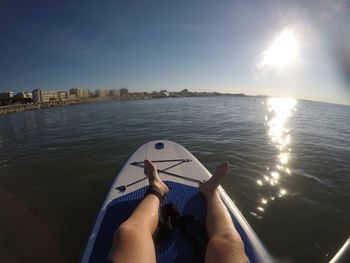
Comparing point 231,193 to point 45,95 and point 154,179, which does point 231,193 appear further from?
point 45,95

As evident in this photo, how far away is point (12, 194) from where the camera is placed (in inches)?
242

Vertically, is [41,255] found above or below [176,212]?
below

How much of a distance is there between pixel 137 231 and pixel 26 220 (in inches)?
166

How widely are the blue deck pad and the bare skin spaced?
0.30 metres

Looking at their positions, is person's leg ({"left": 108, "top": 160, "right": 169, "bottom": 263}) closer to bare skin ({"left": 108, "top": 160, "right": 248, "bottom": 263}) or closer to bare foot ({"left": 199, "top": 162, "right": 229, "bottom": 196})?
bare skin ({"left": 108, "top": 160, "right": 248, "bottom": 263})

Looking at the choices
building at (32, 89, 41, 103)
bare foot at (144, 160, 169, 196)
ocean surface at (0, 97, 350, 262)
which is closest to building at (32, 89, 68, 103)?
building at (32, 89, 41, 103)

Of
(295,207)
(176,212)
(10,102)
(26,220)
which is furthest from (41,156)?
(10,102)

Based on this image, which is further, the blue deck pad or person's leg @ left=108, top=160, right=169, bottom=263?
the blue deck pad

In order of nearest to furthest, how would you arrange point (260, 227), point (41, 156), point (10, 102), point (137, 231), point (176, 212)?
point (137, 231) < point (176, 212) < point (260, 227) < point (41, 156) < point (10, 102)

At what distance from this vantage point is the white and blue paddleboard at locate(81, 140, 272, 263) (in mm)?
2648

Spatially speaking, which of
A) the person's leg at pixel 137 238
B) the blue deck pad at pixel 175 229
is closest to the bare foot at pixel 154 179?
the blue deck pad at pixel 175 229

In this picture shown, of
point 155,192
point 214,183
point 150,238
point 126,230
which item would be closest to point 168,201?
point 155,192

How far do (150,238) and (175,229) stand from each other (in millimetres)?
707

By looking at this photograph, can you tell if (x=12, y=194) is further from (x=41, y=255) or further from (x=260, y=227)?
(x=260, y=227)
